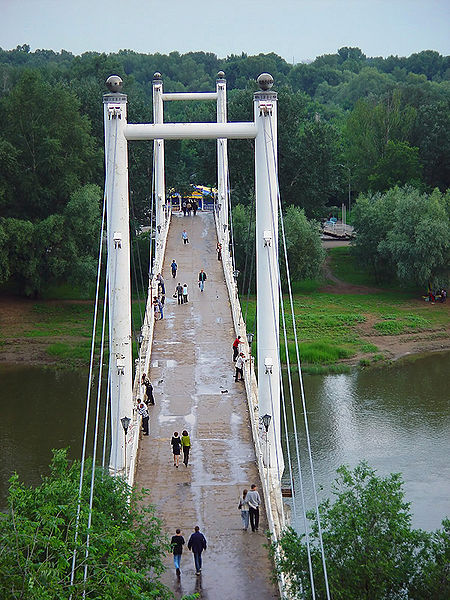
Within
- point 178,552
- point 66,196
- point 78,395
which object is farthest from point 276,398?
point 66,196

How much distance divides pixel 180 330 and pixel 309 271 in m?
20.1

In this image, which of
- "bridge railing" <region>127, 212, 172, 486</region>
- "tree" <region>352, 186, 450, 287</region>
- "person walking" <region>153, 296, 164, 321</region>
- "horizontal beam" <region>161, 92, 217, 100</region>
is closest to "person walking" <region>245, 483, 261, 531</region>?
"bridge railing" <region>127, 212, 172, 486</region>

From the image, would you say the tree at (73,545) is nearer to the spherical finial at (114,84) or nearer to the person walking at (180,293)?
the spherical finial at (114,84)

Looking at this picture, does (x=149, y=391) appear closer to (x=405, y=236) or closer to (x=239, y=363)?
(x=239, y=363)

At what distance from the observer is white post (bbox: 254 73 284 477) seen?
17625mm

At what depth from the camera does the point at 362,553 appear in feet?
44.5

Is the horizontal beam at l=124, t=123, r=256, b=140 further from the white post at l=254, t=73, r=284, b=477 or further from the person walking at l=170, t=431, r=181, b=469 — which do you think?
the person walking at l=170, t=431, r=181, b=469

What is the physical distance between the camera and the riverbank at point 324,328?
131 feet

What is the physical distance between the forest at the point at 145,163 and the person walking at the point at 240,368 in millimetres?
20554

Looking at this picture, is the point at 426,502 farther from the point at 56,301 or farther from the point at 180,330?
the point at 56,301

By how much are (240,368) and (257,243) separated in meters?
5.96

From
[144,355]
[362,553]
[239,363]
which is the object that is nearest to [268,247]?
[362,553]

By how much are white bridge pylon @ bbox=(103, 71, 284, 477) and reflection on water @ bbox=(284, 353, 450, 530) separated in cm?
528

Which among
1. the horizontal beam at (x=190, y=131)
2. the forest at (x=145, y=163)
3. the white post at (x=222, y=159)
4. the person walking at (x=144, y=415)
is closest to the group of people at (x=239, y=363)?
the person walking at (x=144, y=415)
